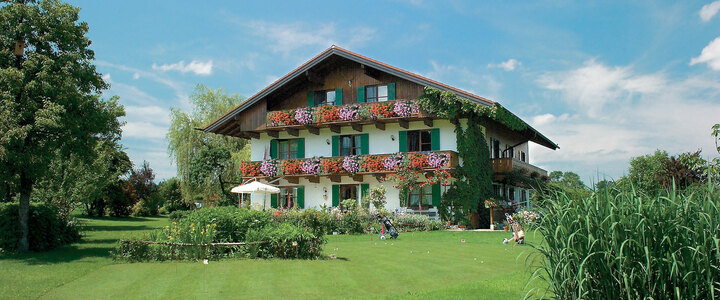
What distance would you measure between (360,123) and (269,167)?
5.83 meters

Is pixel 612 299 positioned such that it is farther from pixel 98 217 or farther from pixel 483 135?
pixel 98 217

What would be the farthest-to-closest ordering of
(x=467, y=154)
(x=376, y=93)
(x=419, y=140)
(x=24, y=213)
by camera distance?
(x=376, y=93) < (x=419, y=140) < (x=467, y=154) < (x=24, y=213)

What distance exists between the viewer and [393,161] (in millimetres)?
29062

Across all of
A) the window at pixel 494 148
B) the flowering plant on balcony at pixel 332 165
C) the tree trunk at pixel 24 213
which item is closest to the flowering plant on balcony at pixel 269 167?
the flowering plant on balcony at pixel 332 165

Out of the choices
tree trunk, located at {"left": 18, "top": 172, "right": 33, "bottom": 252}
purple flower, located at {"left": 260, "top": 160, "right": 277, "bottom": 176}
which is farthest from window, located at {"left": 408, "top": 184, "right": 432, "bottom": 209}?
tree trunk, located at {"left": 18, "top": 172, "right": 33, "bottom": 252}

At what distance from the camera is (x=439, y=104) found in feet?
93.6

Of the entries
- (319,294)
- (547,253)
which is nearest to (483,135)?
(319,294)

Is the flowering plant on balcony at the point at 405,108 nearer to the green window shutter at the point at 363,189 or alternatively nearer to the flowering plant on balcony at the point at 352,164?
the flowering plant on balcony at the point at 352,164

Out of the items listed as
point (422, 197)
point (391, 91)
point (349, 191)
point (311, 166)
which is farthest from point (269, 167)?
point (422, 197)

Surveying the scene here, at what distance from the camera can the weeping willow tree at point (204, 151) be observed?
135 feet

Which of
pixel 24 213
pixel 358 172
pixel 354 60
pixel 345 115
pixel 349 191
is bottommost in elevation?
pixel 24 213

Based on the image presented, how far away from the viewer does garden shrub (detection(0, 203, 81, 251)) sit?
54.0 feet

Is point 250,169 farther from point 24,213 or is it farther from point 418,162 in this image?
point 24,213

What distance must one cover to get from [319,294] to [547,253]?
4386 mm
